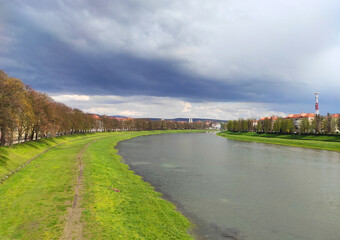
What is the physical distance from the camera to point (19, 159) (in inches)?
1430

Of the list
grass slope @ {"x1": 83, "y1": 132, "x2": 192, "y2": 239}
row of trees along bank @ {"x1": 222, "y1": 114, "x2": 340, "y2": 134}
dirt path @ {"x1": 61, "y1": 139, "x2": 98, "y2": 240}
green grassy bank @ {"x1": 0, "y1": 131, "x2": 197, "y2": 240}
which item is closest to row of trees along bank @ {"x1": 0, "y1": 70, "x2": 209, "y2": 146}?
green grassy bank @ {"x1": 0, "y1": 131, "x2": 197, "y2": 240}

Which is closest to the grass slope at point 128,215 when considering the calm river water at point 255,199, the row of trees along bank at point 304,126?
the calm river water at point 255,199

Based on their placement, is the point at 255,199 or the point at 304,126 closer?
the point at 255,199

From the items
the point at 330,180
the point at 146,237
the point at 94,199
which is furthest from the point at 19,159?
the point at 330,180

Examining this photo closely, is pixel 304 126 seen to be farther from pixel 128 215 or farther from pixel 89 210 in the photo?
pixel 89 210

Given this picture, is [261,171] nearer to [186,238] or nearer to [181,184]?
[181,184]

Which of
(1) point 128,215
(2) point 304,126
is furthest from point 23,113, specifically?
(2) point 304,126

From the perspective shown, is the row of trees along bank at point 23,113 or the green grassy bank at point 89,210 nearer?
the green grassy bank at point 89,210

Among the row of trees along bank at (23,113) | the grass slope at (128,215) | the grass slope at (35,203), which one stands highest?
the row of trees along bank at (23,113)

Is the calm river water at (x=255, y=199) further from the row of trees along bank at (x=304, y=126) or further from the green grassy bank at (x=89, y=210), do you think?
the row of trees along bank at (x=304, y=126)

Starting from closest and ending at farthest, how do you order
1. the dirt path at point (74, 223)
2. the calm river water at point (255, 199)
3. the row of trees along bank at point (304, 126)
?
the dirt path at point (74, 223) → the calm river water at point (255, 199) → the row of trees along bank at point (304, 126)

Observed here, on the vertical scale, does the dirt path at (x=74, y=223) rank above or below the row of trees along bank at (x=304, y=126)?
below

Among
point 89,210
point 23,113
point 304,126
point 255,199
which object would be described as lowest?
point 255,199

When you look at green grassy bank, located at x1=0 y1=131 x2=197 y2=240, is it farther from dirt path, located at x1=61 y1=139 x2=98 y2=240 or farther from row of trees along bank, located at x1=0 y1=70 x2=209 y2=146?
row of trees along bank, located at x1=0 y1=70 x2=209 y2=146
